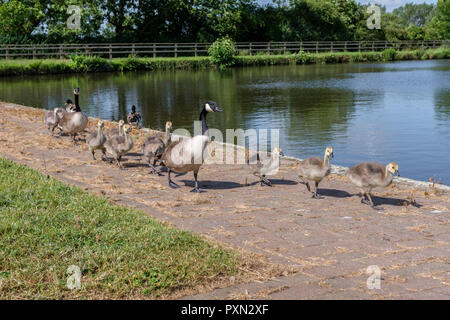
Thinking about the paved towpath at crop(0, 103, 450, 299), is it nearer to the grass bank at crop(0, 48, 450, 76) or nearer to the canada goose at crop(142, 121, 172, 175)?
the canada goose at crop(142, 121, 172, 175)

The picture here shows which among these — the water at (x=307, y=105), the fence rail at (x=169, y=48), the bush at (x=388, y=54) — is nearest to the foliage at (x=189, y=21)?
the fence rail at (x=169, y=48)

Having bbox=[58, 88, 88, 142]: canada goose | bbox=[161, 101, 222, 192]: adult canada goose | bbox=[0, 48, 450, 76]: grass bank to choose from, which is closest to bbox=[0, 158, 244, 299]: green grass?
bbox=[161, 101, 222, 192]: adult canada goose

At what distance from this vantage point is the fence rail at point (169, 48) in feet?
172

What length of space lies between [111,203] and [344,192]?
423cm

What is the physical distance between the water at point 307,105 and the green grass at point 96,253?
849 cm

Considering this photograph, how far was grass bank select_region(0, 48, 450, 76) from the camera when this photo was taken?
46.3m

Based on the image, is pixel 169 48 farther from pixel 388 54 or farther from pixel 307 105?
pixel 307 105

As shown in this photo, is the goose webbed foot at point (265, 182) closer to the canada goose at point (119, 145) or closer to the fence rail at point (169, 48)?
the canada goose at point (119, 145)

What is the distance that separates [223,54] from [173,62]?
17.1ft

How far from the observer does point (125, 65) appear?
167 ft

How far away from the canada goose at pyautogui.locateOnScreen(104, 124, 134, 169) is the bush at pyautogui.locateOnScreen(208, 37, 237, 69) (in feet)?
143

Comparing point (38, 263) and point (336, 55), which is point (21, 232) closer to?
point (38, 263)

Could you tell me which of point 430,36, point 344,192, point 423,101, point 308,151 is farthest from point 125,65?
point 430,36

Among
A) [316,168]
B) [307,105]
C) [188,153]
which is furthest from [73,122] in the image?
[307,105]
